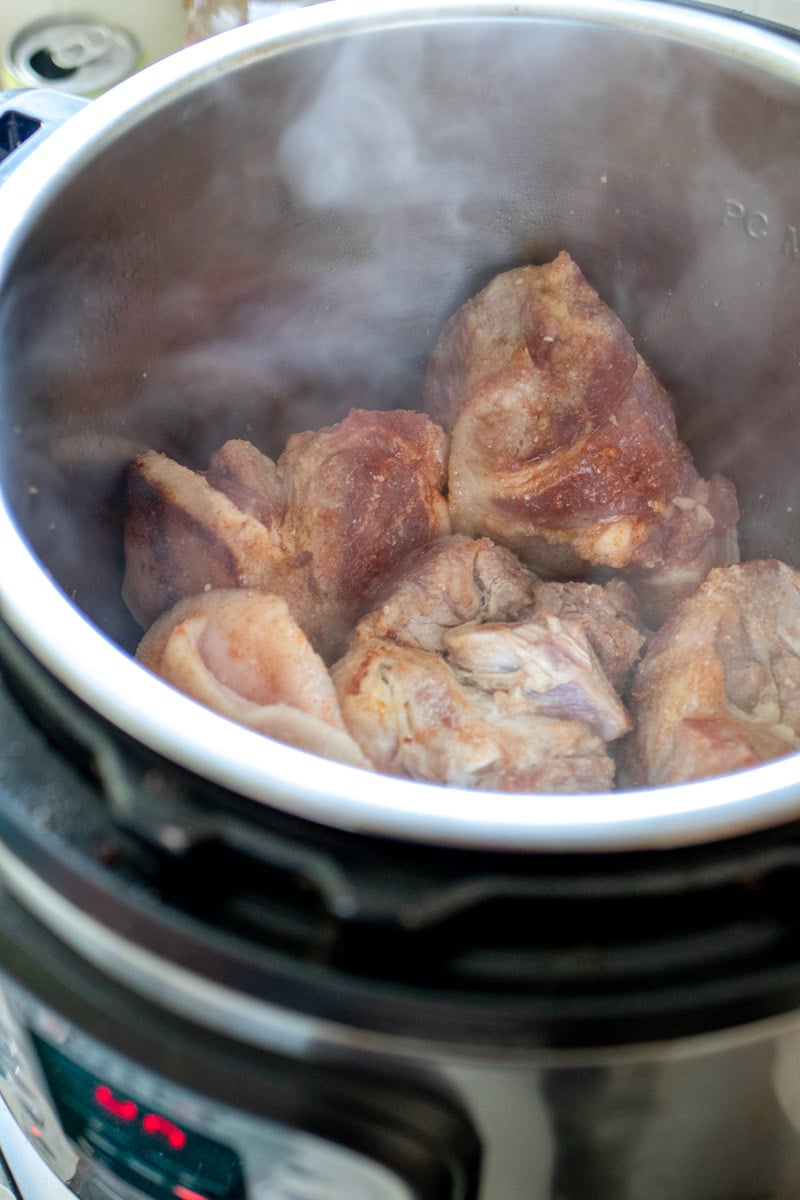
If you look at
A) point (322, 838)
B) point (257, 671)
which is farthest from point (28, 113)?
point (322, 838)

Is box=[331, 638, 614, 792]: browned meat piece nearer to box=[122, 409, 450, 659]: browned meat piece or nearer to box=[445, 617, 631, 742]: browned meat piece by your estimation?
box=[445, 617, 631, 742]: browned meat piece

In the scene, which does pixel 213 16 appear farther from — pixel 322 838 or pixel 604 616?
pixel 322 838

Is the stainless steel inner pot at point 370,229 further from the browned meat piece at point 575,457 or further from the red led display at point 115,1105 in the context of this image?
the red led display at point 115,1105

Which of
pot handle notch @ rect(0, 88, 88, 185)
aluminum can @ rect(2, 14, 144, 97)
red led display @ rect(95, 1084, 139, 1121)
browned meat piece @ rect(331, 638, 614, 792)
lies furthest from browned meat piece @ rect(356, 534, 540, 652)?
aluminum can @ rect(2, 14, 144, 97)

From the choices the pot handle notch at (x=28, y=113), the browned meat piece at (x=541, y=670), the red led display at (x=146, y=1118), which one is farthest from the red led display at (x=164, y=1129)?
the pot handle notch at (x=28, y=113)

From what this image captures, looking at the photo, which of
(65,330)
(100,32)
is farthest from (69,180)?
(100,32)

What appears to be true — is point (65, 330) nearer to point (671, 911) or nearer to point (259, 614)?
point (259, 614)
